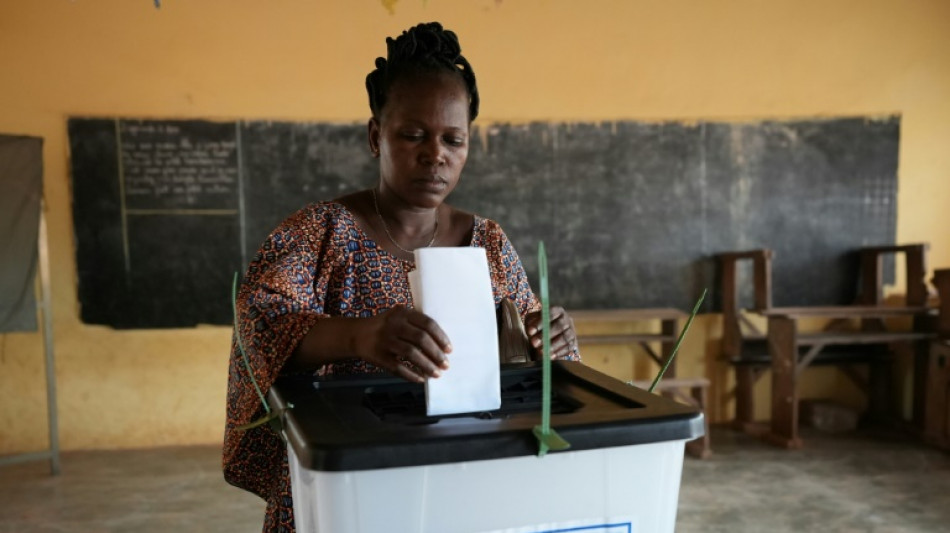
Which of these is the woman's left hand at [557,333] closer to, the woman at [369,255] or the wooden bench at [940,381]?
Answer: the woman at [369,255]

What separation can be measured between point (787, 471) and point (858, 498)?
1.22ft

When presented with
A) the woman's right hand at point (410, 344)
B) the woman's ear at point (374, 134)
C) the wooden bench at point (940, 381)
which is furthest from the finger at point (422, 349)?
the wooden bench at point (940, 381)

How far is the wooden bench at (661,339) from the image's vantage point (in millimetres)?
3467

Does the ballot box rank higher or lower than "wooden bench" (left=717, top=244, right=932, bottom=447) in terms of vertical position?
higher

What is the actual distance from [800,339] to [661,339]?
2.40 feet

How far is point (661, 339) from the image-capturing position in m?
3.75

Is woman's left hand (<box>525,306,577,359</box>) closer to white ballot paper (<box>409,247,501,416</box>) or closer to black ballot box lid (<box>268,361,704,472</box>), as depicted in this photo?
black ballot box lid (<box>268,361,704,472</box>)

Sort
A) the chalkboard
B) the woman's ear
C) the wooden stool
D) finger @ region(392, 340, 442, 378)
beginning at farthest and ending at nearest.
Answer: the chalkboard
the wooden stool
the woman's ear
finger @ region(392, 340, 442, 378)

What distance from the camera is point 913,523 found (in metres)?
2.64

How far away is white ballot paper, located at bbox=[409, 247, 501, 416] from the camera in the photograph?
62cm

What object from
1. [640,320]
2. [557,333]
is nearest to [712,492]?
[640,320]

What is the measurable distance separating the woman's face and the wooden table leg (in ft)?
10.3

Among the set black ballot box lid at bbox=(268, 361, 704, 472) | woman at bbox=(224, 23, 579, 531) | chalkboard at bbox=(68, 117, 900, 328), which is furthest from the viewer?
chalkboard at bbox=(68, 117, 900, 328)

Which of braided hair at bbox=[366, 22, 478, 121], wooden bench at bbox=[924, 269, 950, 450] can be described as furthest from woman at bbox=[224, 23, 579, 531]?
wooden bench at bbox=[924, 269, 950, 450]
